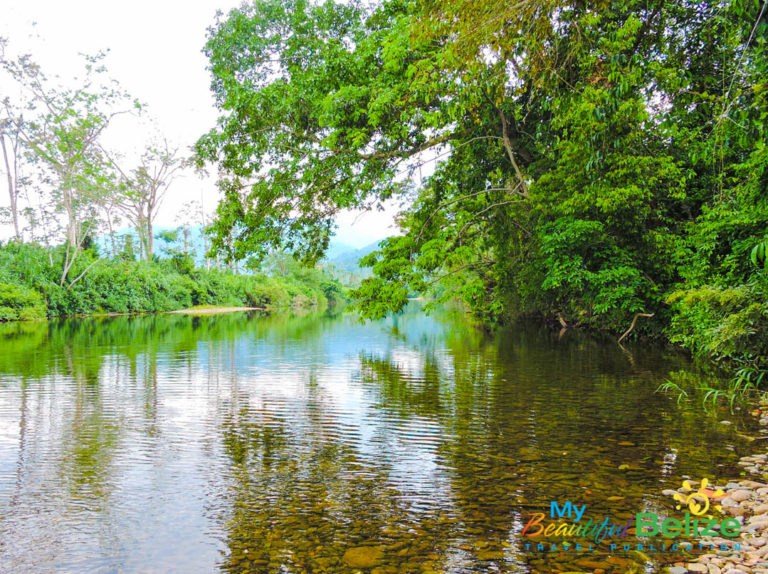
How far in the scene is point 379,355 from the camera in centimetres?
1474

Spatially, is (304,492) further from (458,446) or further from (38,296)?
(38,296)

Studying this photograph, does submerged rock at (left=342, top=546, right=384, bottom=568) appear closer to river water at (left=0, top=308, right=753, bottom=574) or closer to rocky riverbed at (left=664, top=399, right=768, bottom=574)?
river water at (left=0, top=308, right=753, bottom=574)

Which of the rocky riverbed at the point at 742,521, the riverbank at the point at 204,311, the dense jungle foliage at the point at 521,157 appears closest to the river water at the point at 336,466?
the rocky riverbed at the point at 742,521

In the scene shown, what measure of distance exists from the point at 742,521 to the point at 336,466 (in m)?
3.31

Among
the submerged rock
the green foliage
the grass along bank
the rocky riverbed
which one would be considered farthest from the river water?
the grass along bank

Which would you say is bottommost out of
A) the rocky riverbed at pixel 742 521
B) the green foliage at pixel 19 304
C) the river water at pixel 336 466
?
the river water at pixel 336 466

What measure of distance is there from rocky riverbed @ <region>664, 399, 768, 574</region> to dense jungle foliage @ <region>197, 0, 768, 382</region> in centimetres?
368

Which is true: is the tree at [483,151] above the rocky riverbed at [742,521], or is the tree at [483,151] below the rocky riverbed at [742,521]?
above

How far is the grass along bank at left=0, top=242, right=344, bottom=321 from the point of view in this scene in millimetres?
30422

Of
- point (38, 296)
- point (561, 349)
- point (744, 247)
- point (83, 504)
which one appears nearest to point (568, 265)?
point (561, 349)

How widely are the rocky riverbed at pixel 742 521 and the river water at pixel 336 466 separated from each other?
0.19m

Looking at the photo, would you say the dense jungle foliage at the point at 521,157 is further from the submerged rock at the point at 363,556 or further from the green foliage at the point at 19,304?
the green foliage at the point at 19,304

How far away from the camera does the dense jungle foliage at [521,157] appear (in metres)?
9.16

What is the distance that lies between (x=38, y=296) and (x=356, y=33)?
26.6 m
